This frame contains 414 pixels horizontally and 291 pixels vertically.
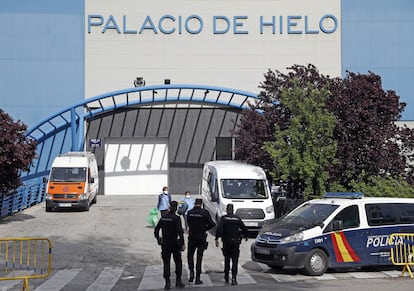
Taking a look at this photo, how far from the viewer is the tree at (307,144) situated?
68.0ft


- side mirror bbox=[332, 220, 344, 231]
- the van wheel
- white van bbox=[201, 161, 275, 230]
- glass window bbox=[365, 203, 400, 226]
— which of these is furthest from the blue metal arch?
the van wheel

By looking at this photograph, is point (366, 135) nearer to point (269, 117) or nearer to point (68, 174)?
point (269, 117)

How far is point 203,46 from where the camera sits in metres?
36.0

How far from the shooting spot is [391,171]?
21625mm

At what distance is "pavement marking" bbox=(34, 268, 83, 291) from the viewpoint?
468 inches

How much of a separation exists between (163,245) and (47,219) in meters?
14.1

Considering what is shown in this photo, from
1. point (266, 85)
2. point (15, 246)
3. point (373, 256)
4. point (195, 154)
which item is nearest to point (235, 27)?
point (195, 154)

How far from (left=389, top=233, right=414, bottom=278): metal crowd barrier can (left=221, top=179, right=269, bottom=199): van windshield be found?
24.1 ft

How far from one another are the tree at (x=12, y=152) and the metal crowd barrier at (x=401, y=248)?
1323cm

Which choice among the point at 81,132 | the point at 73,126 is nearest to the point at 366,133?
the point at 73,126

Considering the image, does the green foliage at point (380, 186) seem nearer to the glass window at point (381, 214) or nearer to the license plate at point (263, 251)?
the glass window at point (381, 214)

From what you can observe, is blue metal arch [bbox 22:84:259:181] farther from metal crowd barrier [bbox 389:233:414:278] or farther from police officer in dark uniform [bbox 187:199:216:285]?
police officer in dark uniform [bbox 187:199:216:285]

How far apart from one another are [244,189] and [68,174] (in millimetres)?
9876

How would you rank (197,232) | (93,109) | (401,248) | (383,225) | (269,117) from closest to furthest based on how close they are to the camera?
(197,232) < (401,248) < (383,225) < (269,117) < (93,109)
